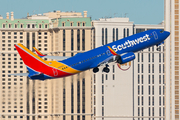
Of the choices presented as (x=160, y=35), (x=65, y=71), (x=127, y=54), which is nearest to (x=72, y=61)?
(x=65, y=71)

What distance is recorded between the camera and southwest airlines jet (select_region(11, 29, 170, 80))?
150 meters

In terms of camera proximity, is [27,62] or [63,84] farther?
[63,84]

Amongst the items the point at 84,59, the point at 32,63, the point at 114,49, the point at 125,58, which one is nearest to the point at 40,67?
the point at 32,63

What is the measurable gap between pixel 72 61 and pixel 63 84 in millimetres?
31346

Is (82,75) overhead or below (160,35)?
below

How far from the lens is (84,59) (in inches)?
6004

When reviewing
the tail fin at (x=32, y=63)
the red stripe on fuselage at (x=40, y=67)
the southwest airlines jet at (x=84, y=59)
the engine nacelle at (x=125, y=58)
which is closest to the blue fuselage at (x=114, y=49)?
the southwest airlines jet at (x=84, y=59)

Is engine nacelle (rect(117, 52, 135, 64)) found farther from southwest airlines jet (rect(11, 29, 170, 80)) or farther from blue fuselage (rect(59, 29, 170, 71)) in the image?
blue fuselage (rect(59, 29, 170, 71))

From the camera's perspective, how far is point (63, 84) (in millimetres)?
182000

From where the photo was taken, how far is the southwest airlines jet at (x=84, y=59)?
15025cm

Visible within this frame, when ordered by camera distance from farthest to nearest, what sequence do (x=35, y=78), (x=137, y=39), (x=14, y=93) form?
(x=14, y=93) < (x=137, y=39) < (x=35, y=78)

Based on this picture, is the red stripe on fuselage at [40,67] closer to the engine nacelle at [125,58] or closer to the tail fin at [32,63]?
the tail fin at [32,63]

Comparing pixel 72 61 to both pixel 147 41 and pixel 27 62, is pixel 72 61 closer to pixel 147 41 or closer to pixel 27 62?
pixel 27 62

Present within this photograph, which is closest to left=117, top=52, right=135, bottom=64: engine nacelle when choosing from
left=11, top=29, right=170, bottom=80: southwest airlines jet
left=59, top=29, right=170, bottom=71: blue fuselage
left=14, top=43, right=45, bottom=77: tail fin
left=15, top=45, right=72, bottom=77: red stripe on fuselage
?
left=11, top=29, right=170, bottom=80: southwest airlines jet
